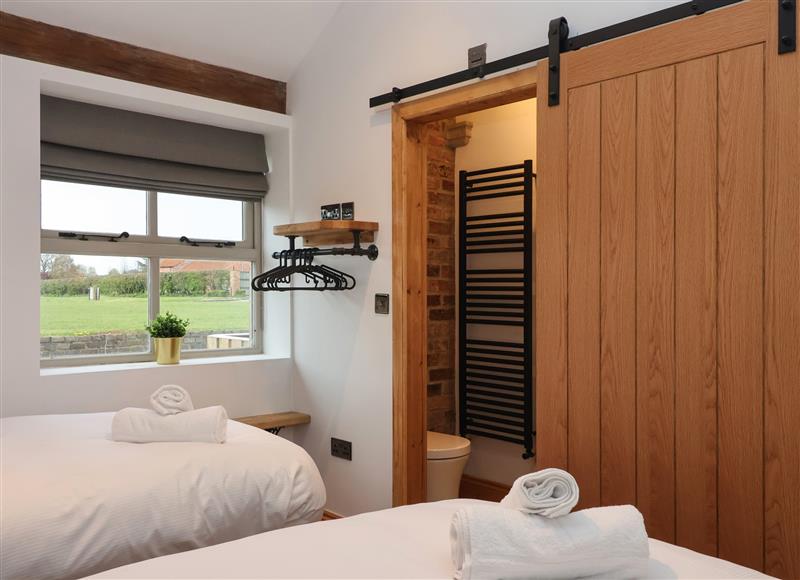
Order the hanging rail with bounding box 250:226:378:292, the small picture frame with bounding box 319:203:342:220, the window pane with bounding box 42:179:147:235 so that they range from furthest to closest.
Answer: the small picture frame with bounding box 319:203:342:220 → the window pane with bounding box 42:179:147:235 → the hanging rail with bounding box 250:226:378:292

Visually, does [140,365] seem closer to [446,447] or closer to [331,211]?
[331,211]

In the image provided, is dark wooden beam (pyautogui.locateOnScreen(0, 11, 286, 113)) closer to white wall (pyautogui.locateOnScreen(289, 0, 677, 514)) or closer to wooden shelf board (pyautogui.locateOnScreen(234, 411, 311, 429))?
white wall (pyautogui.locateOnScreen(289, 0, 677, 514))

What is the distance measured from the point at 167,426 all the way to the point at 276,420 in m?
1.27

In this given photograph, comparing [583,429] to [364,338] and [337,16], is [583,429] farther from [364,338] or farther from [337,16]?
[337,16]

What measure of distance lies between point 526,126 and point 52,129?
95.2 inches

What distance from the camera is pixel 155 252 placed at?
12.1ft

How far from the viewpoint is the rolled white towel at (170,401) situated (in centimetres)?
245

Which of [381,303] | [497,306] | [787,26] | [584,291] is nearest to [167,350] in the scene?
[381,303]

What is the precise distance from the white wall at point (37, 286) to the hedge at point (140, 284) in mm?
402

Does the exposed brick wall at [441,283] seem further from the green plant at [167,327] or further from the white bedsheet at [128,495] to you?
the white bedsheet at [128,495]

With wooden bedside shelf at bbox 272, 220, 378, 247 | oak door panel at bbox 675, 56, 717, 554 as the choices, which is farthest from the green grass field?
oak door panel at bbox 675, 56, 717, 554

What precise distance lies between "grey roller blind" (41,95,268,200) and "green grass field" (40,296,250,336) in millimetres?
607

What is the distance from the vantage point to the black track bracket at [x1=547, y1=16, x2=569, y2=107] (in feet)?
7.84

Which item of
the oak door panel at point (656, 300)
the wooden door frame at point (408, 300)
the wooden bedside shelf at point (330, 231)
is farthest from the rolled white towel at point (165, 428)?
the oak door panel at point (656, 300)
